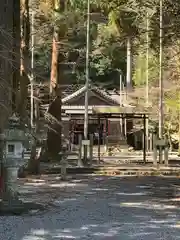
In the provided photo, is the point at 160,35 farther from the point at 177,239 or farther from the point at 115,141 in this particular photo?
the point at 115,141

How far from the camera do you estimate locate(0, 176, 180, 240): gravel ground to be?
8830 millimetres

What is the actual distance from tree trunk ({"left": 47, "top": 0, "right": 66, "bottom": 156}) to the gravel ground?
802cm

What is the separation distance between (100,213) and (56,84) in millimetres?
15011

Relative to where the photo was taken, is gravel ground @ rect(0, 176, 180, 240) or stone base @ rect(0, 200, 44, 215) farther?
stone base @ rect(0, 200, 44, 215)

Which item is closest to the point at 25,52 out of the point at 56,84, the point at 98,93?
the point at 56,84

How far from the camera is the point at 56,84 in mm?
A: 25609

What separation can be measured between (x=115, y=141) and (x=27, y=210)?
35392 millimetres

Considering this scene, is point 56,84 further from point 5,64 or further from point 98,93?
point 98,93

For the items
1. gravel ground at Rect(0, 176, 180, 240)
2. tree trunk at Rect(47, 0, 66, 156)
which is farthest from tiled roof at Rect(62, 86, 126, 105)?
gravel ground at Rect(0, 176, 180, 240)

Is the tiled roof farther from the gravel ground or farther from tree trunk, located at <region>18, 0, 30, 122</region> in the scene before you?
the gravel ground

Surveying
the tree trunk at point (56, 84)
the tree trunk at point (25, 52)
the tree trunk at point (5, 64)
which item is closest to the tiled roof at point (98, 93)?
the tree trunk at point (56, 84)

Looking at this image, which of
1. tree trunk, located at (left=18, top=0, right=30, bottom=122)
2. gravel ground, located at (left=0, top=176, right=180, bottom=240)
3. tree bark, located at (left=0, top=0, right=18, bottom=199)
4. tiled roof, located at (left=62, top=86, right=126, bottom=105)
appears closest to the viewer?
gravel ground, located at (left=0, top=176, right=180, bottom=240)

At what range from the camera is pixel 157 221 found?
33.4 feet

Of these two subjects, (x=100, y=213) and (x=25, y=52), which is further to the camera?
(x=25, y=52)
